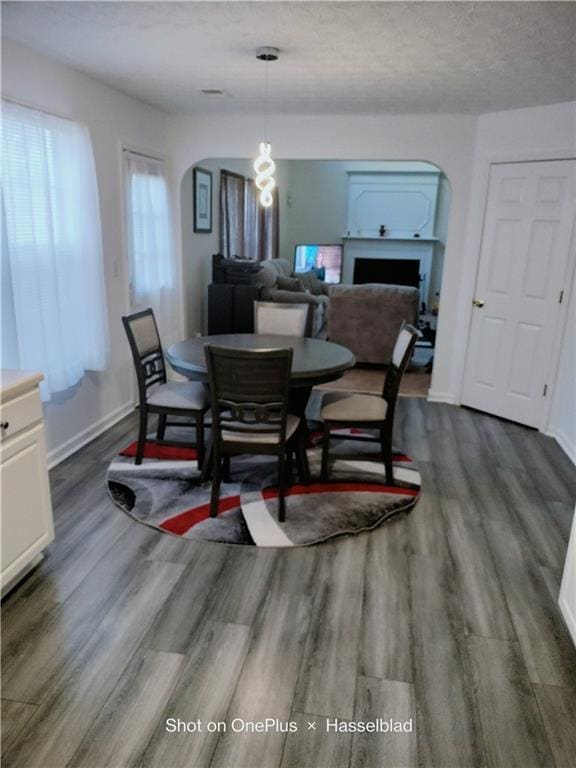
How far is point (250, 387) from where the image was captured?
260 cm

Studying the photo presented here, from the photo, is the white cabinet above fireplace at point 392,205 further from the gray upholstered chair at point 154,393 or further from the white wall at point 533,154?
the gray upholstered chair at point 154,393

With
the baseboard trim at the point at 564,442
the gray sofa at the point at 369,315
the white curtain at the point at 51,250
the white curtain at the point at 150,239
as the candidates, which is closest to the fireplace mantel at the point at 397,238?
the gray sofa at the point at 369,315

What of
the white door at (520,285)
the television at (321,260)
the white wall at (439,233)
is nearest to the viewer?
the white door at (520,285)

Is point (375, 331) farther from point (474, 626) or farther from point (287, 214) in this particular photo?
point (287, 214)

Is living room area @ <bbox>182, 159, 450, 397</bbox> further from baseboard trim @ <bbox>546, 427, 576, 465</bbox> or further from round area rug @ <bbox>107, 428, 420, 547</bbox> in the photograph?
round area rug @ <bbox>107, 428, 420, 547</bbox>

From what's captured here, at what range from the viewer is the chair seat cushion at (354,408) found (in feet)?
10.4

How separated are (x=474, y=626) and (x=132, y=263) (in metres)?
3.51

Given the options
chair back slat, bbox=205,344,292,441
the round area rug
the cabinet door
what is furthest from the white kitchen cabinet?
chair back slat, bbox=205,344,292,441

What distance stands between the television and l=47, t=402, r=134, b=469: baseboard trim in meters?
5.54

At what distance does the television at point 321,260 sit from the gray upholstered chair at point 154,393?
601cm

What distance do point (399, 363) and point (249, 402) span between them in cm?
99

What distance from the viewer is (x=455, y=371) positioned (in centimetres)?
488

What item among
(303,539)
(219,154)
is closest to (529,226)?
(219,154)

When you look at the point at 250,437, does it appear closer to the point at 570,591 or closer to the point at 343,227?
the point at 570,591
